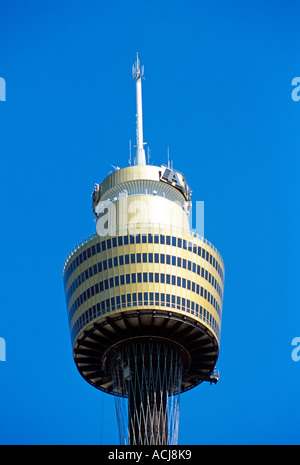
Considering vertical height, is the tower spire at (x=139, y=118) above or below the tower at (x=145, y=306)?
above

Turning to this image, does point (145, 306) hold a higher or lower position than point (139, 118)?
lower

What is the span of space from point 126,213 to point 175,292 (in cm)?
1675

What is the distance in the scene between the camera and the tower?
156m

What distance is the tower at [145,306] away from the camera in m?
156

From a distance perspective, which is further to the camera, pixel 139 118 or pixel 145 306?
pixel 139 118

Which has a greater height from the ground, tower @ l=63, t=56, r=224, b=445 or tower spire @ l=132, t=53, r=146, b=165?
tower spire @ l=132, t=53, r=146, b=165

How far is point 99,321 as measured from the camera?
511 feet

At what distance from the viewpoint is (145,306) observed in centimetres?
15400
